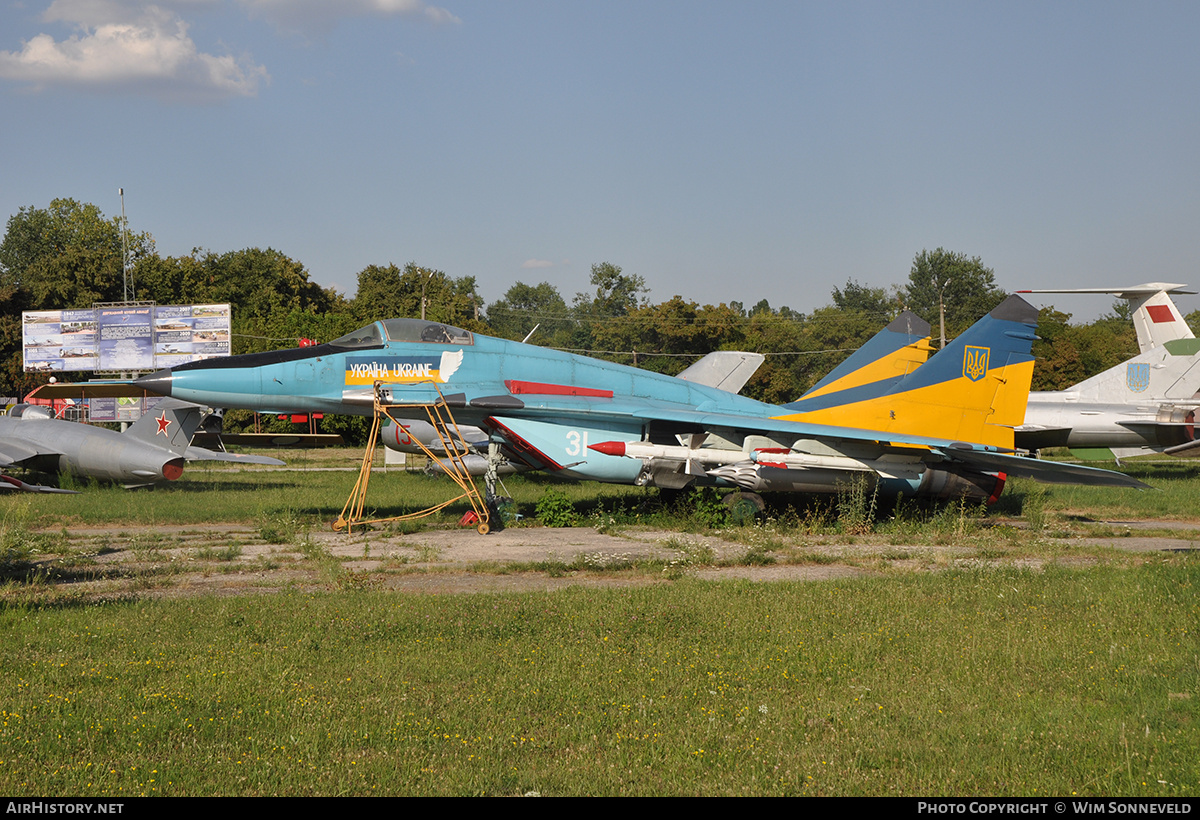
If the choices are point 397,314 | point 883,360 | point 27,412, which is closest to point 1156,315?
point 883,360

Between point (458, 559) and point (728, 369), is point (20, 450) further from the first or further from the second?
point (728, 369)

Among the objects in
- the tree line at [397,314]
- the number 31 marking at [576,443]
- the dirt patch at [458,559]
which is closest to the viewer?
the dirt patch at [458,559]

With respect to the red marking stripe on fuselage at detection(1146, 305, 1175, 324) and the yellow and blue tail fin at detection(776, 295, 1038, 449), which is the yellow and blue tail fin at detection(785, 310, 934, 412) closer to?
the yellow and blue tail fin at detection(776, 295, 1038, 449)

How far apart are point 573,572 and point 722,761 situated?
6.21 meters

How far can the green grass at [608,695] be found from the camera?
177 inches

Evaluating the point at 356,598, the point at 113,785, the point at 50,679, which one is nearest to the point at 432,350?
the point at 356,598

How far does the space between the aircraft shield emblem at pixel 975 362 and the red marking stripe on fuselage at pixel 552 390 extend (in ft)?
21.3

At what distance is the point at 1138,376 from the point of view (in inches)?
942

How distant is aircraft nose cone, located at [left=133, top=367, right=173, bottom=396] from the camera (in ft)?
45.3

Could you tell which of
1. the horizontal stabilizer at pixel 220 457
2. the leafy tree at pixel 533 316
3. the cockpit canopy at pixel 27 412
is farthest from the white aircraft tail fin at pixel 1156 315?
the leafy tree at pixel 533 316

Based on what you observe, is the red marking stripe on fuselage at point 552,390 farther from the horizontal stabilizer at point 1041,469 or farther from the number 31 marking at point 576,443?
the horizontal stabilizer at point 1041,469

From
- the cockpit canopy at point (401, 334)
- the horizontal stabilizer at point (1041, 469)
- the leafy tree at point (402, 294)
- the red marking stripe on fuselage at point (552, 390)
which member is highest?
the leafy tree at point (402, 294)

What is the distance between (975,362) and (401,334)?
33.9ft
